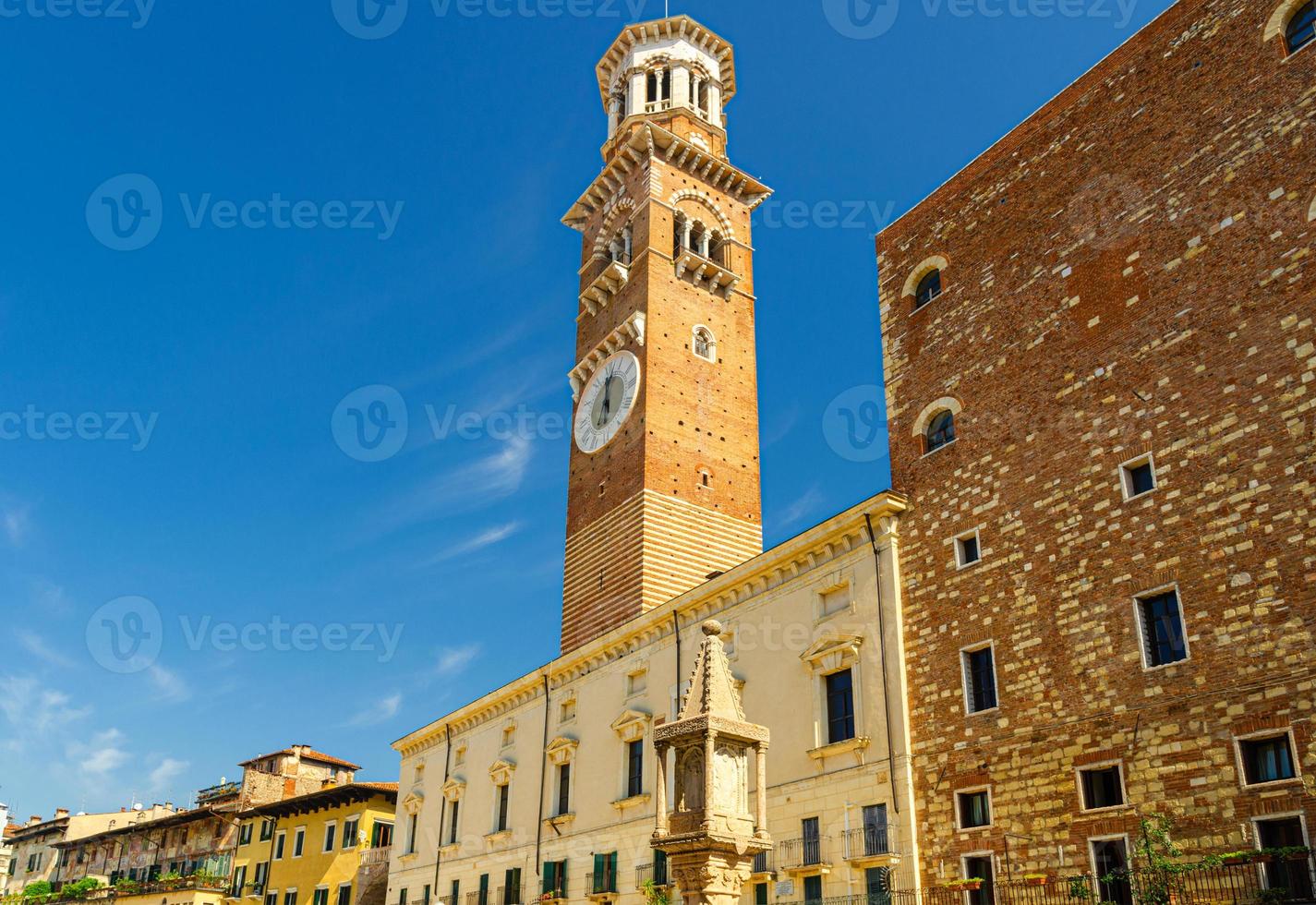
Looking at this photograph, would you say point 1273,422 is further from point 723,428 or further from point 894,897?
point 723,428

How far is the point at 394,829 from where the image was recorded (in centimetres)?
4475

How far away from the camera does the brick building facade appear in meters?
18.6

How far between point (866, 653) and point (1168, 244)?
10.4 metres

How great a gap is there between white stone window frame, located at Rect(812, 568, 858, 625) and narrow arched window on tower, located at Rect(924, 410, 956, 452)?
3537 millimetres

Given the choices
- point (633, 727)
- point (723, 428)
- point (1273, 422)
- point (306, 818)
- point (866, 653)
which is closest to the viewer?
point (1273, 422)

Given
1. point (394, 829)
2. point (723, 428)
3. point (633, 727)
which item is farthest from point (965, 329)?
point (394, 829)

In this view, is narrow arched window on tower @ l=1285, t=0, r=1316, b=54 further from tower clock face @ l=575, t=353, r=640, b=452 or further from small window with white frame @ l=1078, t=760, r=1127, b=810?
tower clock face @ l=575, t=353, r=640, b=452

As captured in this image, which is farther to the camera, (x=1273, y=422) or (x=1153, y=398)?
(x=1153, y=398)

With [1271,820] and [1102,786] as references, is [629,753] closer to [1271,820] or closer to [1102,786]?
[1102,786]

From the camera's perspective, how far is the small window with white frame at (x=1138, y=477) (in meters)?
21.1

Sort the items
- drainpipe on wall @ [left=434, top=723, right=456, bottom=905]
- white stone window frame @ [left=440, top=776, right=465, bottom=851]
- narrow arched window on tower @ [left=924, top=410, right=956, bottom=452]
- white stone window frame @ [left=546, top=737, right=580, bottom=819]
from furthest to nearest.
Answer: drainpipe on wall @ [left=434, top=723, right=456, bottom=905]
white stone window frame @ [left=440, top=776, right=465, bottom=851]
white stone window frame @ [left=546, top=737, right=580, bottom=819]
narrow arched window on tower @ [left=924, top=410, right=956, bottom=452]

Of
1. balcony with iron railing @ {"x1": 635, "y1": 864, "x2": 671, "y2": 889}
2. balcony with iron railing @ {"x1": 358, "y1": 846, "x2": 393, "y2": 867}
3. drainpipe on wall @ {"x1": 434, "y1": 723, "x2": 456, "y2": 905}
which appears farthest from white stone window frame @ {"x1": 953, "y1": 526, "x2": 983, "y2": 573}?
balcony with iron railing @ {"x1": 358, "y1": 846, "x2": 393, "y2": 867}

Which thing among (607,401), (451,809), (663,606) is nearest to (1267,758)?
(663,606)

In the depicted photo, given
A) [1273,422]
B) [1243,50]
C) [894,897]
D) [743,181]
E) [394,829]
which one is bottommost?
[894,897]
